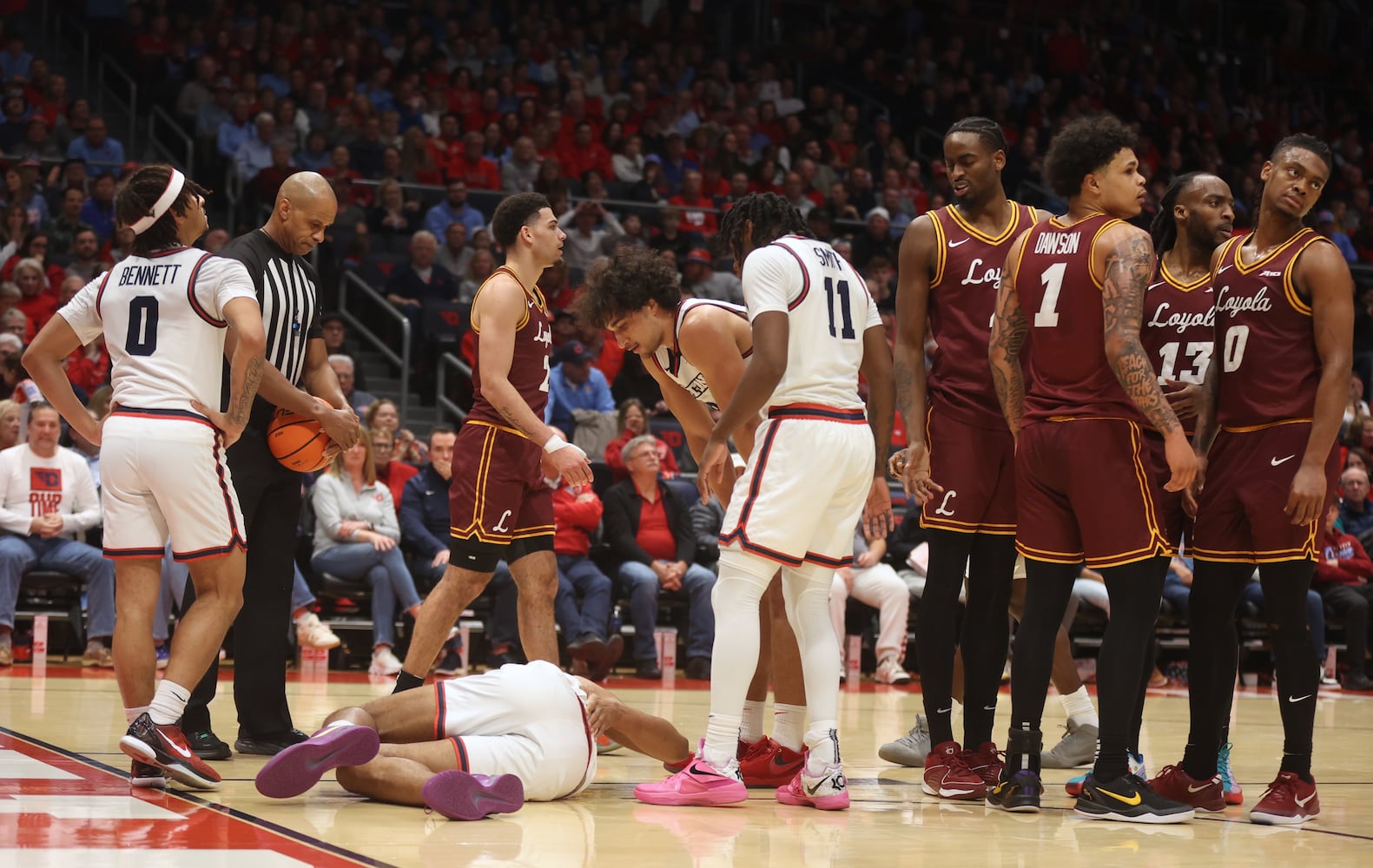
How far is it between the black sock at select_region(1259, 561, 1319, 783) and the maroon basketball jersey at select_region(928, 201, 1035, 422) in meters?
0.98

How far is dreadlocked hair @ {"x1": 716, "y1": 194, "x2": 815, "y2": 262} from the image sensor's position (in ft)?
16.0

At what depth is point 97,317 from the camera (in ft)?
16.4

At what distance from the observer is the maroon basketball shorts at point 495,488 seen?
589 cm

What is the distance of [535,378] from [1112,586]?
2512mm

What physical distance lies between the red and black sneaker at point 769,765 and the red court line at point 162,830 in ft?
5.64

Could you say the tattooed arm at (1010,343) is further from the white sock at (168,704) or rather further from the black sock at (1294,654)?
the white sock at (168,704)

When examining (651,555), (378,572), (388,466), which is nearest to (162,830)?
(378,572)

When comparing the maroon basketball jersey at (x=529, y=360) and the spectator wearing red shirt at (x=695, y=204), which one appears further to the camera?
the spectator wearing red shirt at (x=695, y=204)

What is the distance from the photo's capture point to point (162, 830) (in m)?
3.84

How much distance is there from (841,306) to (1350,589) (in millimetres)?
7528

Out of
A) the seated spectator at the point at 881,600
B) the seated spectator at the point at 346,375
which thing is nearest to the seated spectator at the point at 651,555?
the seated spectator at the point at 881,600

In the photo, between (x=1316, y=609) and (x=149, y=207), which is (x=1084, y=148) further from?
(x=1316, y=609)

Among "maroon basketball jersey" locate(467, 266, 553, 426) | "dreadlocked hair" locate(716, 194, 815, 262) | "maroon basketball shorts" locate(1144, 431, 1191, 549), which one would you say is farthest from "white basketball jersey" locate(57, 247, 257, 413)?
"maroon basketball shorts" locate(1144, 431, 1191, 549)

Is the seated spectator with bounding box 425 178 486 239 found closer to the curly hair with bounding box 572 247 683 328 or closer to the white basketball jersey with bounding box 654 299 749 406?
the white basketball jersey with bounding box 654 299 749 406
